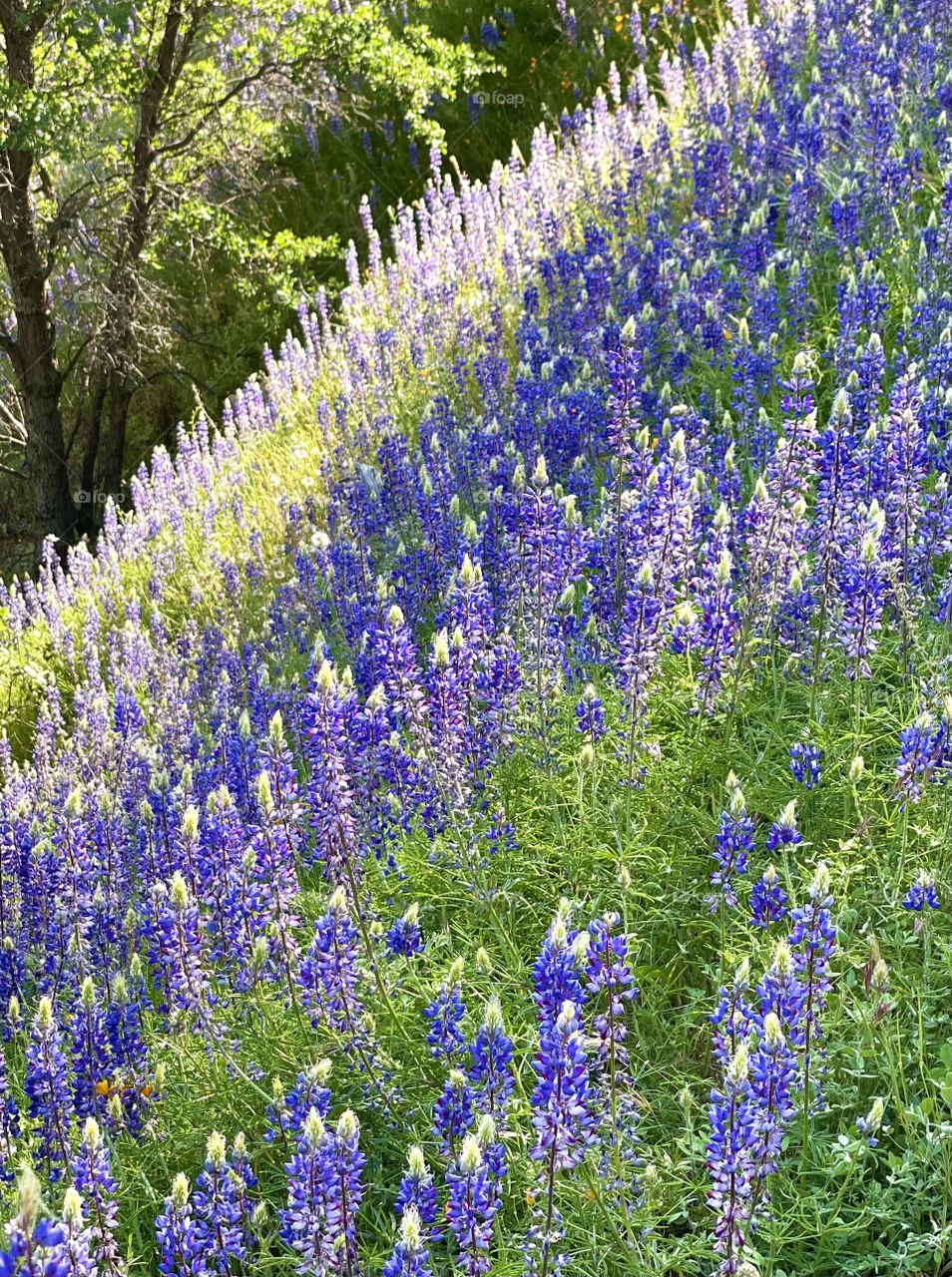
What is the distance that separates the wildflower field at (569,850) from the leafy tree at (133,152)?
17.5 feet

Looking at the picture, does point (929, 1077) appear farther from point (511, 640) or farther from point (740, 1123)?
point (511, 640)

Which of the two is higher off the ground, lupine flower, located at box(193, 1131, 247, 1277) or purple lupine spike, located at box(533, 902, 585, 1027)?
purple lupine spike, located at box(533, 902, 585, 1027)

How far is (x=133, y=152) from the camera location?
1184 cm

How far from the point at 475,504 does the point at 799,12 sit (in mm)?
5465

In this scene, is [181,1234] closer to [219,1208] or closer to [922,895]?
[219,1208]

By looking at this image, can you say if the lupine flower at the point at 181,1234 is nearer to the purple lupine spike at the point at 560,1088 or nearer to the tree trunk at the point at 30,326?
the purple lupine spike at the point at 560,1088

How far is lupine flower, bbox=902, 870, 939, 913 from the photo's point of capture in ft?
9.40

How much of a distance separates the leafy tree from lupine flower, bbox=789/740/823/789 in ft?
26.2

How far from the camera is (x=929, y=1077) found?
2732mm

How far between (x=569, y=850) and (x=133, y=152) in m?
10.2

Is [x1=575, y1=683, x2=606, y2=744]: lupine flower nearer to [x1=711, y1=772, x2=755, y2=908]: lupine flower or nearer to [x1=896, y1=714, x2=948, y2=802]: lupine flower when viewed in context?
[x1=711, y1=772, x2=755, y2=908]: lupine flower

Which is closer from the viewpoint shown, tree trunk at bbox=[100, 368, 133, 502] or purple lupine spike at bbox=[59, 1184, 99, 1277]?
purple lupine spike at bbox=[59, 1184, 99, 1277]

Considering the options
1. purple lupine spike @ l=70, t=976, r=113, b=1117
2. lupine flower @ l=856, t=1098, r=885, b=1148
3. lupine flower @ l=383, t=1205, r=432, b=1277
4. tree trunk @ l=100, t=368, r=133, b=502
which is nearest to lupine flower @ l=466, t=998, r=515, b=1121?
lupine flower @ l=383, t=1205, r=432, b=1277

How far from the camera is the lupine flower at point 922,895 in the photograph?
287 centimetres
